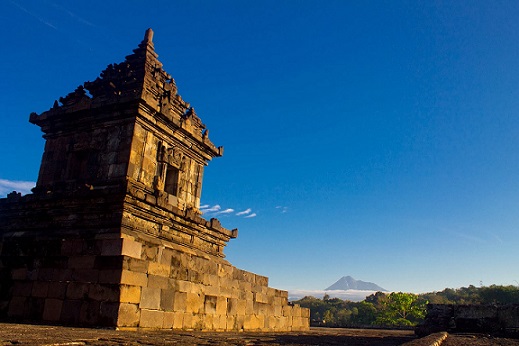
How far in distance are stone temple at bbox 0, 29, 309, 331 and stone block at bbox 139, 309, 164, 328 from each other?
3 cm

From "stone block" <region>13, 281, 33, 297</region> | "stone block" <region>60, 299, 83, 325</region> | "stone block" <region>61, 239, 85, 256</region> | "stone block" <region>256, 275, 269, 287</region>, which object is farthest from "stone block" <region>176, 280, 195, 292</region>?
"stone block" <region>256, 275, 269, 287</region>

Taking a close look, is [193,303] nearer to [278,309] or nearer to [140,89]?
[278,309]

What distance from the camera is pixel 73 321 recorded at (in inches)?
285

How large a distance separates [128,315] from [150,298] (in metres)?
0.62

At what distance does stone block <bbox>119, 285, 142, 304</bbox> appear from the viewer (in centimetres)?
700

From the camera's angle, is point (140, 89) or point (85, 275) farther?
point (140, 89)

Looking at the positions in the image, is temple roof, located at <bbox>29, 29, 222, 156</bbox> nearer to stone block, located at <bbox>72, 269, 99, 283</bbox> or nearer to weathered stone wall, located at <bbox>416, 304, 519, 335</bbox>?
stone block, located at <bbox>72, 269, 99, 283</bbox>

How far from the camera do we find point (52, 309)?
299 inches

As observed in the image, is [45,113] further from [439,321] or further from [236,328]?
A: [439,321]

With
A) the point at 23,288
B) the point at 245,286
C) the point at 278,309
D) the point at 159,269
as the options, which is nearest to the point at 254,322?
the point at 245,286

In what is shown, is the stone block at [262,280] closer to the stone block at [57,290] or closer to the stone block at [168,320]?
the stone block at [168,320]

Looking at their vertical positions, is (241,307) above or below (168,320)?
above

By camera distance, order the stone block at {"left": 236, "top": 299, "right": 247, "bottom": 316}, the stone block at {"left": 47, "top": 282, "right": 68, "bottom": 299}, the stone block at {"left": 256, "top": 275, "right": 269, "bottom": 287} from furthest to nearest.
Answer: the stone block at {"left": 256, "top": 275, "right": 269, "bottom": 287} < the stone block at {"left": 236, "top": 299, "right": 247, "bottom": 316} < the stone block at {"left": 47, "top": 282, "right": 68, "bottom": 299}

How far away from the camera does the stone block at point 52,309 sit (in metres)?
7.49
